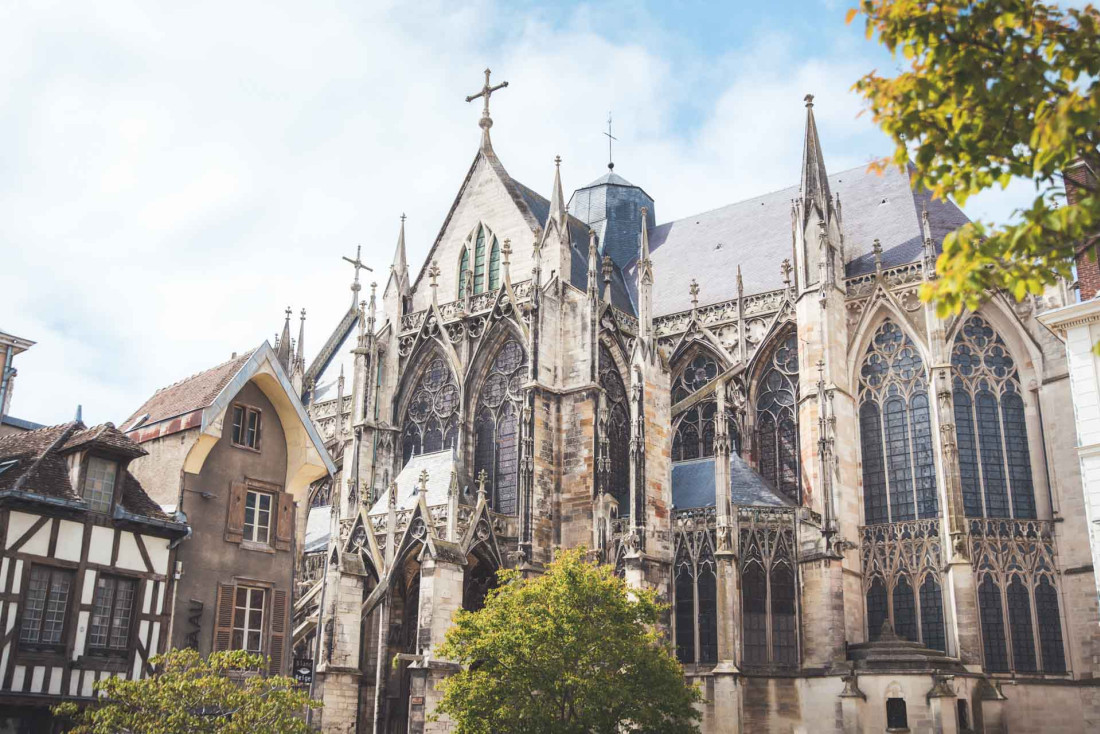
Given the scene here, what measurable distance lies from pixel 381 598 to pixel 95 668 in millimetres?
10787

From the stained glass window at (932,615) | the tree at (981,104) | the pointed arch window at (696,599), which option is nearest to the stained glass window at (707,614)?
the pointed arch window at (696,599)

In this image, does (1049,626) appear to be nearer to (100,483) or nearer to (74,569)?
(100,483)

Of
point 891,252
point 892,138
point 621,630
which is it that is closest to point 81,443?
point 621,630

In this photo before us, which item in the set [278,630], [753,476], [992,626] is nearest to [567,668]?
[278,630]

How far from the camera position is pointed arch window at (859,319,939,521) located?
29.2 meters

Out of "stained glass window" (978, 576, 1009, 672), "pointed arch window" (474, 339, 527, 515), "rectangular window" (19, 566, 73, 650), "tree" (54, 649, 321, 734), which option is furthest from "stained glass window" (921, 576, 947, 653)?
"rectangular window" (19, 566, 73, 650)

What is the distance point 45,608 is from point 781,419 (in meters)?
20.8

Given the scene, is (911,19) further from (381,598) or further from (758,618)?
(381,598)

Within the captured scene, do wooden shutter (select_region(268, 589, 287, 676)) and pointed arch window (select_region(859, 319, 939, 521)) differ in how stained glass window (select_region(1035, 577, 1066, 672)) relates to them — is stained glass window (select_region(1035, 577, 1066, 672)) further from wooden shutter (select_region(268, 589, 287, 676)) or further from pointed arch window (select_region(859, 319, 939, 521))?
wooden shutter (select_region(268, 589, 287, 676))

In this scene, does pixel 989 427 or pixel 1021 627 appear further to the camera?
pixel 989 427

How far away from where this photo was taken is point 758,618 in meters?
27.0

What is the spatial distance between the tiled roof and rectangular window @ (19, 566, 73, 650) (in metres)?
3.94

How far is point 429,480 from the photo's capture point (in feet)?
105

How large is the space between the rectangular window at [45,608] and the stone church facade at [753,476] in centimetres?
835
